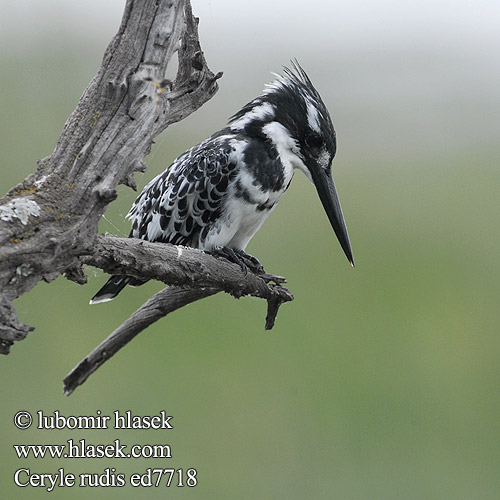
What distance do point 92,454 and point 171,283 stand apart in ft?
1.56

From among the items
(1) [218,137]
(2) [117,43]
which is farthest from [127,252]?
(1) [218,137]

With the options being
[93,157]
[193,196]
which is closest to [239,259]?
[193,196]

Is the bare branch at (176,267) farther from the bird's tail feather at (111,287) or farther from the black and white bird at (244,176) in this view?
the bird's tail feather at (111,287)

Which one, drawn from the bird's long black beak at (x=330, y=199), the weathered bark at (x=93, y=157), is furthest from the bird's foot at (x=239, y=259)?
the weathered bark at (x=93, y=157)

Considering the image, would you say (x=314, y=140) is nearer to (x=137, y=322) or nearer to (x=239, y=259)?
(x=239, y=259)

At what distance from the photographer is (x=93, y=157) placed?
1.23 meters

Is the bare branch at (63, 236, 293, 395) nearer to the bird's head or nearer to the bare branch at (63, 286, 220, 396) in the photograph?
the bare branch at (63, 286, 220, 396)

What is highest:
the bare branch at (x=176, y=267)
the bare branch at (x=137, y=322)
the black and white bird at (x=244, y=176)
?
the black and white bird at (x=244, y=176)

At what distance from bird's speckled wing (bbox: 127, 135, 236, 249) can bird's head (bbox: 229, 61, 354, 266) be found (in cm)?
11

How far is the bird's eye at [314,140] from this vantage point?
70.8 inches

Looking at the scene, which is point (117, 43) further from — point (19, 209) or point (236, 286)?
point (236, 286)

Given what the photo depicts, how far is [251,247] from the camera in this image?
15.4ft

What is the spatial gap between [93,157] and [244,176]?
615 mm

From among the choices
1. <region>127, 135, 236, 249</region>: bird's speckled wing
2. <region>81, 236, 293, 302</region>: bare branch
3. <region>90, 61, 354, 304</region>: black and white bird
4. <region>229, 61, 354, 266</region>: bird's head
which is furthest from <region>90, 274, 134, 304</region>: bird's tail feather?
<region>229, 61, 354, 266</region>: bird's head
